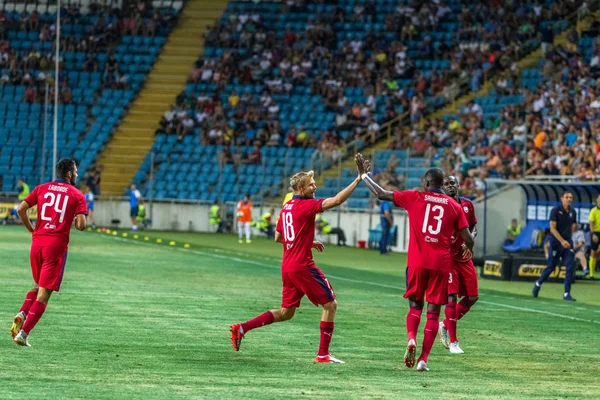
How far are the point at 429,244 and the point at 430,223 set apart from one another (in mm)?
210

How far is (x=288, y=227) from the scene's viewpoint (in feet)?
43.1

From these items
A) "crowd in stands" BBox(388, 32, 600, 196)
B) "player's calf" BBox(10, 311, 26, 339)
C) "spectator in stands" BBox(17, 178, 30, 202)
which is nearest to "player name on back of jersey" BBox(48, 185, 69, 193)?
"player's calf" BBox(10, 311, 26, 339)

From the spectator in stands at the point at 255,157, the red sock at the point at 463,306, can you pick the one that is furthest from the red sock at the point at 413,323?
the spectator in stands at the point at 255,157

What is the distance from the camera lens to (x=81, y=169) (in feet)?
176

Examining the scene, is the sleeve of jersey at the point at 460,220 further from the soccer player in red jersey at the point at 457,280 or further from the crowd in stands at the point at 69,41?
the crowd in stands at the point at 69,41

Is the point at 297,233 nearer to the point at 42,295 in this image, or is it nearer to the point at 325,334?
the point at 325,334

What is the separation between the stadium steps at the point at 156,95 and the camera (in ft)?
179

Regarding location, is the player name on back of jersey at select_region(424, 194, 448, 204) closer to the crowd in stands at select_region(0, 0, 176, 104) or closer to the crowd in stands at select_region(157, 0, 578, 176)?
the crowd in stands at select_region(157, 0, 578, 176)

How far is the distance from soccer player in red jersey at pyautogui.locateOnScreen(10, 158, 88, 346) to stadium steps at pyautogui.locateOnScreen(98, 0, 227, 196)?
3994 centimetres

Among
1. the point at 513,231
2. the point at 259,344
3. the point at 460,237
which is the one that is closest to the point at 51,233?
the point at 259,344

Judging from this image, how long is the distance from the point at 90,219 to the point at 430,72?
49.1ft

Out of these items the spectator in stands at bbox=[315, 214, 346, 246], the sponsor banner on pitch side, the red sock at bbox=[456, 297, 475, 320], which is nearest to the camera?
the red sock at bbox=[456, 297, 475, 320]

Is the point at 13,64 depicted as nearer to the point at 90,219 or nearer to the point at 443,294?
the point at 90,219

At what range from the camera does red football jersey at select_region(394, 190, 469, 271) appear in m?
12.8
